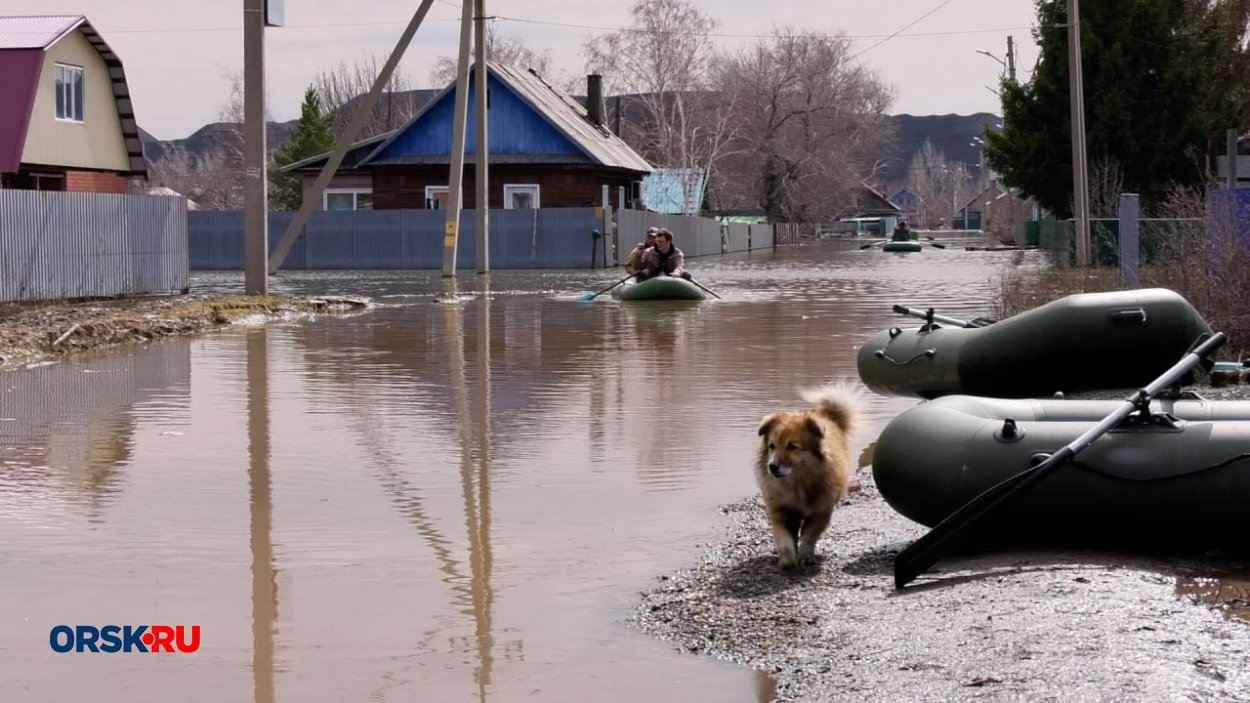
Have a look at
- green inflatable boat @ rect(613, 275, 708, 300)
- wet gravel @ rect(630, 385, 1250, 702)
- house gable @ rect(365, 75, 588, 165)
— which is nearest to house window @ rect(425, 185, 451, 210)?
house gable @ rect(365, 75, 588, 165)

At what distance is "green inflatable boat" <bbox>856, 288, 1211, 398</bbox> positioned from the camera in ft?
36.7

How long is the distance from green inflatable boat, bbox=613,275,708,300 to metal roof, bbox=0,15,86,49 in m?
22.8

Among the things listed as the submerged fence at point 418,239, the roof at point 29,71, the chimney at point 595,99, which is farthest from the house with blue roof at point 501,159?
the chimney at point 595,99

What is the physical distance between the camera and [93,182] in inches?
1975

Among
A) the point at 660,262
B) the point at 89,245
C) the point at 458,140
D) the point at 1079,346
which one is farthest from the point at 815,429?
the point at 458,140

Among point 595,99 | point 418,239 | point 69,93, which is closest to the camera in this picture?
point 69,93

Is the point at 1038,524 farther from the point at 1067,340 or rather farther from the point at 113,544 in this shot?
the point at 113,544

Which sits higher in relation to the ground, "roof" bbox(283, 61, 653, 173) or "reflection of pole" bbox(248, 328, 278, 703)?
"roof" bbox(283, 61, 653, 173)

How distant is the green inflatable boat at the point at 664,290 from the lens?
28.6 m

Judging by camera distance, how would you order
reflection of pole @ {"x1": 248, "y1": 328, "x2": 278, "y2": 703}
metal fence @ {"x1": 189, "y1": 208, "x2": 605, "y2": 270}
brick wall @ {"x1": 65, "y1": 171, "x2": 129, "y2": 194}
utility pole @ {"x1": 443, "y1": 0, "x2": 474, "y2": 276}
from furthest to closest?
1. metal fence @ {"x1": 189, "y1": 208, "x2": 605, "y2": 270}
2. brick wall @ {"x1": 65, "y1": 171, "x2": 129, "y2": 194}
3. utility pole @ {"x1": 443, "y1": 0, "x2": 474, "y2": 276}
4. reflection of pole @ {"x1": 248, "y1": 328, "x2": 278, "y2": 703}

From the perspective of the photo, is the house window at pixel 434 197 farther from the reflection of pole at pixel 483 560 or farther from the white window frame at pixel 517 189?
the reflection of pole at pixel 483 560

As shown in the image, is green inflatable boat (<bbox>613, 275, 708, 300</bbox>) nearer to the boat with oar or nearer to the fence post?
the boat with oar

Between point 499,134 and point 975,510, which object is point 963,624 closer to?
point 975,510

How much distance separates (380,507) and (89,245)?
19.6m
